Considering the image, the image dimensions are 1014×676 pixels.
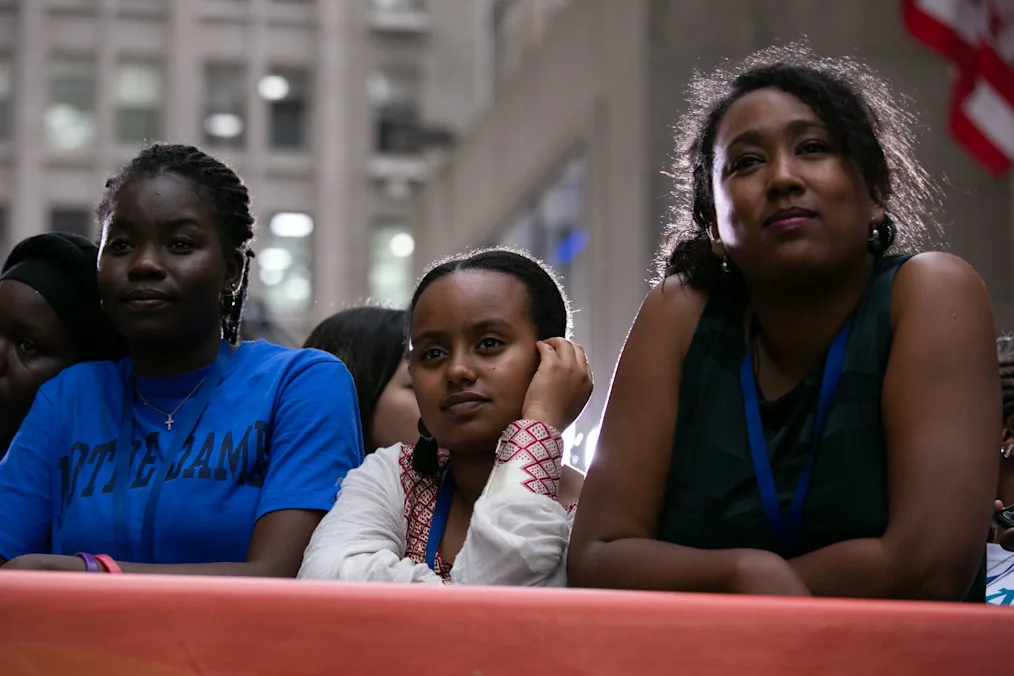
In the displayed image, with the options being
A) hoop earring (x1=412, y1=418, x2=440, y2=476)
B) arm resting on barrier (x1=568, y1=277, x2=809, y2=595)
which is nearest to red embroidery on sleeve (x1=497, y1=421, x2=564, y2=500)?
arm resting on barrier (x1=568, y1=277, x2=809, y2=595)

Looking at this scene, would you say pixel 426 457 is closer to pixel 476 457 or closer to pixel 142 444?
pixel 476 457

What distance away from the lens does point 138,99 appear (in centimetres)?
2798

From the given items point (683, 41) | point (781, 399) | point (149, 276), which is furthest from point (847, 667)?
point (683, 41)

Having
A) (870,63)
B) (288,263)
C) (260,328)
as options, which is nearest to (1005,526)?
(870,63)

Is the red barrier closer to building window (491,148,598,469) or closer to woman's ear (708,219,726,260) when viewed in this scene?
woman's ear (708,219,726,260)

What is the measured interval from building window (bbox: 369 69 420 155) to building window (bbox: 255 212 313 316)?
2.37 meters

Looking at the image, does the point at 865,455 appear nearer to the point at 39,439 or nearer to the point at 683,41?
the point at 39,439

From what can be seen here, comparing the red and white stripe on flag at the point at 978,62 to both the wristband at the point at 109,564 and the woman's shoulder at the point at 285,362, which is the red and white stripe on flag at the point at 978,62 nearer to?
the woman's shoulder at the point at 285,362

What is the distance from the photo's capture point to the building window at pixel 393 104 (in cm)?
2809

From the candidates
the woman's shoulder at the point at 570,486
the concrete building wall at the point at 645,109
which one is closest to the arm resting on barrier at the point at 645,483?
the woman's shoulder at the point at 570,486

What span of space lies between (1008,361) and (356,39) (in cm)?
2658

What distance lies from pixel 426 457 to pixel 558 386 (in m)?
0.29

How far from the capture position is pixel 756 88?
2.09 m

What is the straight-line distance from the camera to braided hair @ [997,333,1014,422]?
9.99 ft
